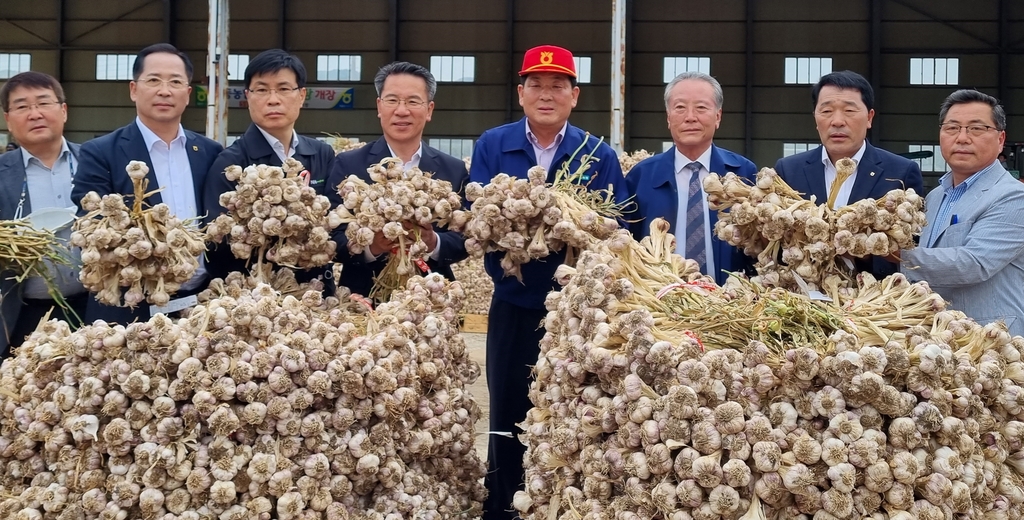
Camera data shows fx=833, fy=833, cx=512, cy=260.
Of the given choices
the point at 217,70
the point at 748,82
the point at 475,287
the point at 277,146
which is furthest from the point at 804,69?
the point at 277,146

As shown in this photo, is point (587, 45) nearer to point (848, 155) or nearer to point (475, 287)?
point (475, 287)

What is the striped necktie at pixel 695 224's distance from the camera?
329 centimetres

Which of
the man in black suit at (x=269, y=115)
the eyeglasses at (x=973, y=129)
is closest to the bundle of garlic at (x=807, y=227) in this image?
the eyeglasses at (x=973, y=129)

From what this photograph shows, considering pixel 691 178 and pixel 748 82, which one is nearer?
pixel 691 178

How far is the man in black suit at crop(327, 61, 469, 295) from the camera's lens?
10.7 feet

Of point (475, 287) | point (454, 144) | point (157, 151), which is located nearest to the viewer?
point (157, 151)

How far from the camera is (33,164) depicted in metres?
3.64

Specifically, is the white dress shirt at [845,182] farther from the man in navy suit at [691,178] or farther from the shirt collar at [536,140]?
the shirt collar at [536,140]

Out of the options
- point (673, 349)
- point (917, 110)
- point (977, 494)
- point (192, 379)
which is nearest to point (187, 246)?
point (192, 379)

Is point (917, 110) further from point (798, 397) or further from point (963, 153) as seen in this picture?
point (798, 397)

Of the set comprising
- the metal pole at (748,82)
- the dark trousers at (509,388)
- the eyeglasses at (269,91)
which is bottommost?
the dark trousers at (509,388)

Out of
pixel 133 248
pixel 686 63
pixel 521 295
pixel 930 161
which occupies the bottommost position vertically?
pixel 521 295

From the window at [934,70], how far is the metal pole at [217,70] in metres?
15.0

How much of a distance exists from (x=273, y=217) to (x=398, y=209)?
0.38 metres
